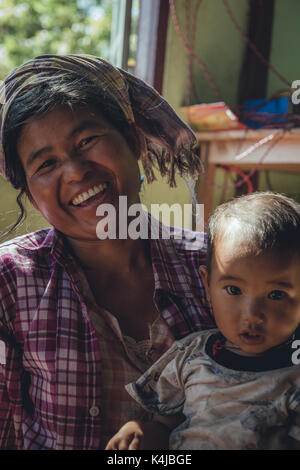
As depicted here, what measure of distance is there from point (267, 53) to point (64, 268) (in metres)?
2.54

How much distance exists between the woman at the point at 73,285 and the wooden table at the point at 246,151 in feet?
3.67

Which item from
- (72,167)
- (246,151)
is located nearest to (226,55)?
(246,151)

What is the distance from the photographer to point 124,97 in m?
1.36

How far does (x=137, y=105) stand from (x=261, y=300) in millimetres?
725

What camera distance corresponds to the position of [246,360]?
1038 mm

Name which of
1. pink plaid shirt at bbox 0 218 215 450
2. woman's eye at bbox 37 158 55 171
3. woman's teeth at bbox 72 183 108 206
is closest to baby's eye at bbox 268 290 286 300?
pink plaid shirt at bbox 0 218 215 450

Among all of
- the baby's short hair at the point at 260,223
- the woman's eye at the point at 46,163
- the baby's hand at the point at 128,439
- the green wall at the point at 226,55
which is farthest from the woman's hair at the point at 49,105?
the green wall at the point at 226,55

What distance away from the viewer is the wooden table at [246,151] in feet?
7.44

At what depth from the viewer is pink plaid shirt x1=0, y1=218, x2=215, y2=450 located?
1.13m

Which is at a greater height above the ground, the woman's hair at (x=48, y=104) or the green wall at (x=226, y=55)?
the green wall at (x=226, y=55)

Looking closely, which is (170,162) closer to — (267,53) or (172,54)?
(172,54)

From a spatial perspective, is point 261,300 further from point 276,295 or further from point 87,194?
point 87,194

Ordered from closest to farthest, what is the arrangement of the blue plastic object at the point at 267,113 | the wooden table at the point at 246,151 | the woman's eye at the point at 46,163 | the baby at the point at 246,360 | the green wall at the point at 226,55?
1. the baby at the point at 246,360
2. the woman's eye at the point at 46,163
3. the wooden table at the point at 246,151
4. the blue plastic object at the point at 267,113
5. the green wall at the point at 226,55

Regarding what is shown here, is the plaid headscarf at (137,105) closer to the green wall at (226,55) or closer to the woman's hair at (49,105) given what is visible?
the woman's hair at (49,105)
